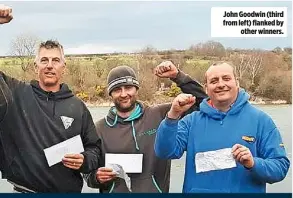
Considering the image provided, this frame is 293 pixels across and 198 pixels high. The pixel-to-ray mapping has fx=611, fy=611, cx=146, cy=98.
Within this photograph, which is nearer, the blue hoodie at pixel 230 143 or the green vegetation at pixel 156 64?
the blue hoodie at pixel 230 143

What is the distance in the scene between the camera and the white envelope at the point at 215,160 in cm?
357

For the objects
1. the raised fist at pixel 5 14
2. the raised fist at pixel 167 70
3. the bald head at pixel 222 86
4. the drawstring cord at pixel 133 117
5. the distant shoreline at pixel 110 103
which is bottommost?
the drawstring cord at pixel 133 117

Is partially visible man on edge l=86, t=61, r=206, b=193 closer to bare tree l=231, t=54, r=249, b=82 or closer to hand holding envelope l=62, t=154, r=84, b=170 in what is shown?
hand holding envelope l=62, t=154, r=84, b=170

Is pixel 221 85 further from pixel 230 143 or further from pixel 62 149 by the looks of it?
pixel 62 149

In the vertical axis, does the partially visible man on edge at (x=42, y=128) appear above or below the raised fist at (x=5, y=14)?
below

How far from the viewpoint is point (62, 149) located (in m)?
3.75

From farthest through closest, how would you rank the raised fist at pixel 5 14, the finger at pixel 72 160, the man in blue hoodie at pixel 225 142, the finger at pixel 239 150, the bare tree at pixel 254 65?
the bare tree at pixel 254 65 → the finger at pixel 72 160 → the raised fist at pixel 5 14 → the man in blue hoodie at pixel 225 142 → the finger at pixel 239 150

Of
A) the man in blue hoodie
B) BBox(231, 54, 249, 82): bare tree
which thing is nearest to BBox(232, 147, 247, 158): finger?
the man in blue hoodie

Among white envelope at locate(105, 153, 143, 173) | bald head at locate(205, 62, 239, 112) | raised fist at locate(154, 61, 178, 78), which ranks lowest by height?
white envelope at locate(105, 153, 143, 173)

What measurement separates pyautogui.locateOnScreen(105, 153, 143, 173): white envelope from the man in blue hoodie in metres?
0.23

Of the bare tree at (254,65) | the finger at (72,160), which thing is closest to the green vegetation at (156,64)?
the bare tree at (254,65)

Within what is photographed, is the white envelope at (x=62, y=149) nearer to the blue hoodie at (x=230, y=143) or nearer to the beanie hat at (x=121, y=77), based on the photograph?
the beanie hat at (x=121, y=77)

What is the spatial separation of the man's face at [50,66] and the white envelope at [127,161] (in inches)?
22.1

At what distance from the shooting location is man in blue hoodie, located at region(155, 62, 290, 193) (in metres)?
3.52
